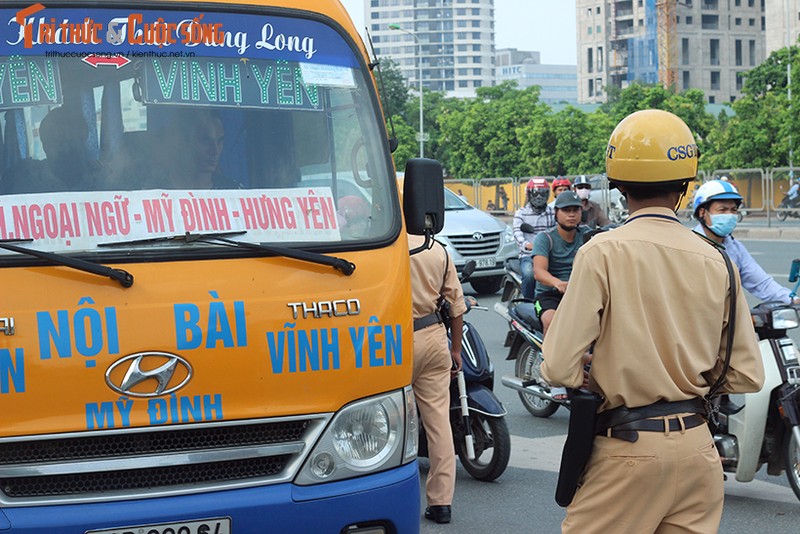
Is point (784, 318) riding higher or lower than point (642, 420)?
lower

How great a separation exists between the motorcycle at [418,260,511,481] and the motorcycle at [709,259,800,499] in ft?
3.93

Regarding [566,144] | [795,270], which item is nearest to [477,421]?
[795,270]

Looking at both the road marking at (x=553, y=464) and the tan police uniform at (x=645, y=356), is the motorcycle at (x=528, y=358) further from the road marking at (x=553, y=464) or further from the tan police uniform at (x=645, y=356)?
the tan police uniform at (x=645, y=356)

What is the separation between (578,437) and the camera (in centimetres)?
313

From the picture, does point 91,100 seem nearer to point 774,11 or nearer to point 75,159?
point 75,159

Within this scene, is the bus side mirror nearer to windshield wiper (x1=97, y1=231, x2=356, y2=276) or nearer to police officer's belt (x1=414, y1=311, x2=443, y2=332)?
windshield wiper (x1=97, y1=231, x2=356, y2=276)

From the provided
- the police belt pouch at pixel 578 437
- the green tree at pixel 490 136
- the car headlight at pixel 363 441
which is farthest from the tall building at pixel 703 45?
the police belt pouch at pixel 578 437

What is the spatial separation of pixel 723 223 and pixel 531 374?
104 inches

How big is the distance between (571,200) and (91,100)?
13.6 ft

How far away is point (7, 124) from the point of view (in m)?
3.97

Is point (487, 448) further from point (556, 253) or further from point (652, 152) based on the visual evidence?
point (652, 152)

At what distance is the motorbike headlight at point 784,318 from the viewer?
227 inches

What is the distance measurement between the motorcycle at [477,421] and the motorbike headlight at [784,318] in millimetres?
1524

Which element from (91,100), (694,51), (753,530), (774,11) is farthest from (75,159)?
(694,51)
